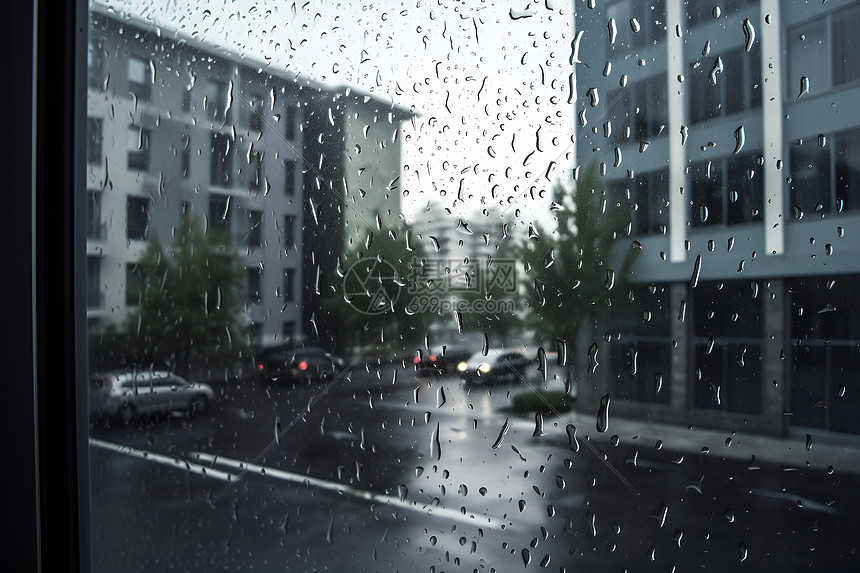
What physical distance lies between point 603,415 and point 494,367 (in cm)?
16

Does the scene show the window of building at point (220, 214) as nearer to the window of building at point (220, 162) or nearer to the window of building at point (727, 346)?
the window of building at point (220, 162)

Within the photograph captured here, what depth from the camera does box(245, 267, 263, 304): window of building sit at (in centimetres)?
94

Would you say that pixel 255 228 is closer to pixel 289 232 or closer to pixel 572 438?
pixel 289 232

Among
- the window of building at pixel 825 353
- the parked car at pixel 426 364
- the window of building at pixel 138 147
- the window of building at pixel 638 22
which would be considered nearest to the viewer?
the window of building at pixel 825 353

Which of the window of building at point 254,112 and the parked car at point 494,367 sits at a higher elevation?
the window of building at point 254,112

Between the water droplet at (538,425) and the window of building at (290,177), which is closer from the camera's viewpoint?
the water droplet at (538,425)

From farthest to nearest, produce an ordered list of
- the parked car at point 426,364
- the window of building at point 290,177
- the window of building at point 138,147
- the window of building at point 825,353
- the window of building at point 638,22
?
1. the window of building at point 138,147
2. the window of building at point 290,177
3. the parked car at point 426,364
4. the window of building at point 638,22
5. the window of building at point 825,353

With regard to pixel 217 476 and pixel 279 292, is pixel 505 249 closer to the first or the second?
pixel 279 292

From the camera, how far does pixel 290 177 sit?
922mm

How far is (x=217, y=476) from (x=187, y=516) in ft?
0.37

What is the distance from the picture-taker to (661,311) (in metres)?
0.68

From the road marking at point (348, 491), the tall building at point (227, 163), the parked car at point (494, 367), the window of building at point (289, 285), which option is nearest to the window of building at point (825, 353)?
the parked car at point (494, 367)

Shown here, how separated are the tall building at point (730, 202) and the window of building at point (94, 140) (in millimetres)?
896

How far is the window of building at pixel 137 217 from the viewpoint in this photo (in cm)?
104
